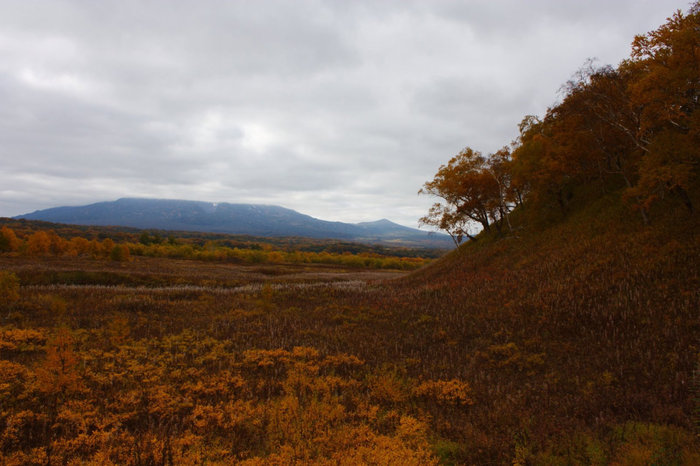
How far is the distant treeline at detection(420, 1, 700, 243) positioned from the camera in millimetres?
13852

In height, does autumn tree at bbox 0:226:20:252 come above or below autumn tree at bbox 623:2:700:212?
below

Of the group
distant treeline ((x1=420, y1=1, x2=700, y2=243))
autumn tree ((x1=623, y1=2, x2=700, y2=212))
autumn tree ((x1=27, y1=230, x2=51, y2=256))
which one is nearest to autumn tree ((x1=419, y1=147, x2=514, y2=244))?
distant treeline ((x1=420, y1=1, x2=700, y2=243))

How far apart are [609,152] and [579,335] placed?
55.0 ft

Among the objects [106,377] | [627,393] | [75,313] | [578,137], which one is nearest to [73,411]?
[106,377]

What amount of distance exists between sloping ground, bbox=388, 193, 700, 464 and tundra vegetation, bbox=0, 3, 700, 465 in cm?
8

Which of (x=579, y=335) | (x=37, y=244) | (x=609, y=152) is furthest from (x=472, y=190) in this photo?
(x=37, y=244)

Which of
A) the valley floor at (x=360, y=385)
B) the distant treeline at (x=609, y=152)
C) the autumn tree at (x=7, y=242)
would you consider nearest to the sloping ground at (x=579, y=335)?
the valley floor at (x=360, y=385)

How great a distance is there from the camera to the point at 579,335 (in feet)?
37.9

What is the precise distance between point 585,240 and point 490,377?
1630cm

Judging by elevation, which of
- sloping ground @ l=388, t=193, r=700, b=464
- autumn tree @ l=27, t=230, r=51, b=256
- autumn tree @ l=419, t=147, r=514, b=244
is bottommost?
autumn tree @ l=27, t=230, r=51, b=256

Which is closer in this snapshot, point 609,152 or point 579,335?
point 579,335

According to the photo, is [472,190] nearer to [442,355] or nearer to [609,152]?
[609,152]

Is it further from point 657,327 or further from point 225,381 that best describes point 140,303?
point 657,327

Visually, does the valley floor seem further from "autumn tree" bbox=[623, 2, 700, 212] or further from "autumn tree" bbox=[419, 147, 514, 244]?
"autumn tree" bbox=[419, 147, 514, 244]
